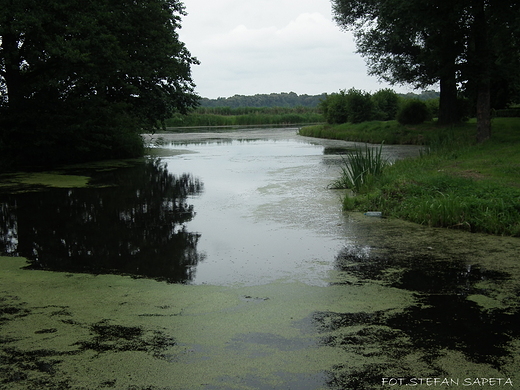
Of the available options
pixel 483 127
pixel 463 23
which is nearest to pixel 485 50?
pixel 463 23

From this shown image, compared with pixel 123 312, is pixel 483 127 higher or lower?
higher

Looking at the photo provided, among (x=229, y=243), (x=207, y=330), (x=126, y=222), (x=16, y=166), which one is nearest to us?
(x=207, y=330)

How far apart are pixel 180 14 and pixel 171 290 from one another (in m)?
18.7

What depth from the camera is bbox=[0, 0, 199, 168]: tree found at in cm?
1255

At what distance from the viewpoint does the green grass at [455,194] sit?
254 inches

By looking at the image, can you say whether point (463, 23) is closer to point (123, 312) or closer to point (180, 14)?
point (180, 14)

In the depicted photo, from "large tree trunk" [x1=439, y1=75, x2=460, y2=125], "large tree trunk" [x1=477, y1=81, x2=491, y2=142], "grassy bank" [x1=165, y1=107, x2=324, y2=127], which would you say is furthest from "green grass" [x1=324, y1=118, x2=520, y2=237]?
"grassy bank" [x1=165, y1=107, x2=324, y2=127]

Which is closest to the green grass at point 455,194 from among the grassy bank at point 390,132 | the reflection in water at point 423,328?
the reflection in water at point 423,328

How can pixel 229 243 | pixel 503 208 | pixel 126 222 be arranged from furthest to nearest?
pixel 126 222 → pixel 503 208 → pixel 229 243

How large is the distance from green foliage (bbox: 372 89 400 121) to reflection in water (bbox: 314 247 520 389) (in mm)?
25648

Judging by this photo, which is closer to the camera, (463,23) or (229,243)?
(229,243)

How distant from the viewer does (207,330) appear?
3.49 m

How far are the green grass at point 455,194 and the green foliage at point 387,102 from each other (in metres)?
18.4

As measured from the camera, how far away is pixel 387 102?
29.8 m
